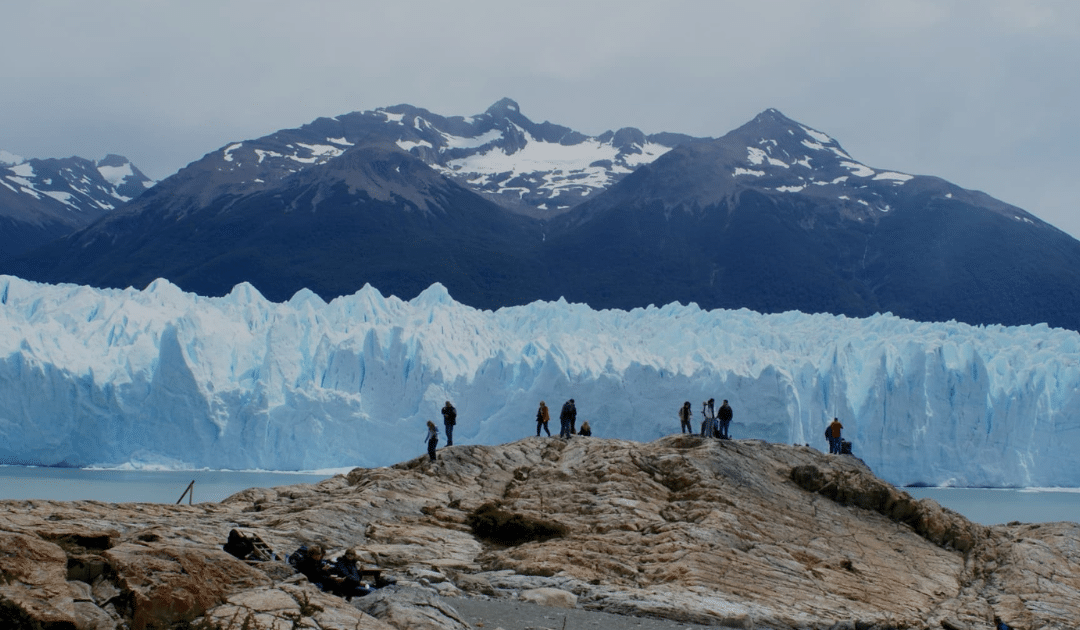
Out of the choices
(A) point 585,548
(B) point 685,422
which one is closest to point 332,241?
(B) point 685,422

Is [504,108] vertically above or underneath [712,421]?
above

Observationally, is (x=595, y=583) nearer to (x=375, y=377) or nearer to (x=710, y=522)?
(x=710, y=522)

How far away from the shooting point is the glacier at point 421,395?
2353cm

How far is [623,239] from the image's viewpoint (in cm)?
6122

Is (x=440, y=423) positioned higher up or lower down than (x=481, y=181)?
lower down

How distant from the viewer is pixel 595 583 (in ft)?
25.6

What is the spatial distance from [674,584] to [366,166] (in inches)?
2362

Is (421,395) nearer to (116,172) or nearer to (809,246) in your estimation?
(809,246)

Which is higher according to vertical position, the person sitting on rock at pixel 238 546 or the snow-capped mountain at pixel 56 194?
the snow-capped mountain at pixel 56 194

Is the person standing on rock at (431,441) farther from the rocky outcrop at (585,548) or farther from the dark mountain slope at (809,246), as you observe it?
the dark mountain slope at (809,246)

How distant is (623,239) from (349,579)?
55490 millimetres

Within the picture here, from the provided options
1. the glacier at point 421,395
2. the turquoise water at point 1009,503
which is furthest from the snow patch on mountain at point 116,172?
the turquoise water at point 1009,503

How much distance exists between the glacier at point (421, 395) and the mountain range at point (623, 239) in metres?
26.4

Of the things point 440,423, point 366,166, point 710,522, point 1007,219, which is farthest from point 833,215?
point 710,522
